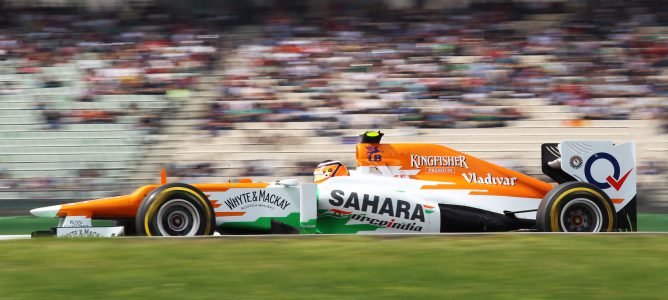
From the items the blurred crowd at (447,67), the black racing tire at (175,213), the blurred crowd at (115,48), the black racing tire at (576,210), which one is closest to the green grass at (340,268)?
the black racing tire at (175,213)

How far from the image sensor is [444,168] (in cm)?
949

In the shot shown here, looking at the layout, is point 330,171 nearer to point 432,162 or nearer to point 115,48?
point 432,162

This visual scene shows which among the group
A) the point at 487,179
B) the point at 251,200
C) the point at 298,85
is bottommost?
the point at 251,200

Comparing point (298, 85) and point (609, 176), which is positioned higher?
point (298, 85)

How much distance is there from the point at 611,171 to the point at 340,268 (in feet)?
13.1

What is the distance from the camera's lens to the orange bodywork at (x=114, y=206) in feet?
28.4

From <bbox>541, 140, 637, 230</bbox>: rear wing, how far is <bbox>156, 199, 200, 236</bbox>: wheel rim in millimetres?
3877

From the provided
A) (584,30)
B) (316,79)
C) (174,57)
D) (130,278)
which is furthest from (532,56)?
(130,278)

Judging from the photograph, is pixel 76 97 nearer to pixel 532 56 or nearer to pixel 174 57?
pixel 174 57

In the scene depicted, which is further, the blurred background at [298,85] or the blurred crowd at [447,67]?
the blurred crowd at [447,67]

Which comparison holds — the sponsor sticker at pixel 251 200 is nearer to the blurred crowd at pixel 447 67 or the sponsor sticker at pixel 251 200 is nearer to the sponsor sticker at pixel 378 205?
the sponsor sticker at pixel 378 205

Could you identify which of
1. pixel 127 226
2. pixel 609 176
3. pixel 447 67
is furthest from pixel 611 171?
pixel 447 67

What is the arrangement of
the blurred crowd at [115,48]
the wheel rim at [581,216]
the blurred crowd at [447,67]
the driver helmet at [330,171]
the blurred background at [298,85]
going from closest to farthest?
the wheel rim at [581,216]
the driver helmet at [330,171]
the blurred background at [298,85]
the blurred crowd at [447,67]
the blurred crowd at [115,48]

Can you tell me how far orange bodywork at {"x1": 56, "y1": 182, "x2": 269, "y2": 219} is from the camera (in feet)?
28.4
